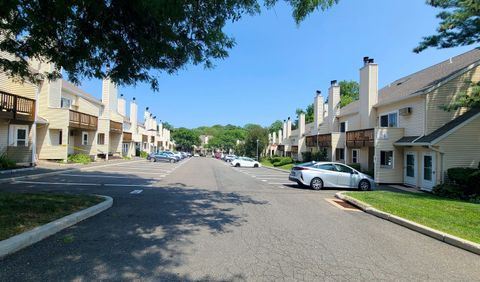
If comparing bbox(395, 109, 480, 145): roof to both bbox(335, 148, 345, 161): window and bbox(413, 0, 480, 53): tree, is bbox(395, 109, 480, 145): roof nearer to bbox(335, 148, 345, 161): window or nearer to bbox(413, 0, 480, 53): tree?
bbox(413, 0, 480, 53): tree

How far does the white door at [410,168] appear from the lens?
19.8 metres

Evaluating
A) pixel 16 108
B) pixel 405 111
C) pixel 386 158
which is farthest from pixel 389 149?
pixel 16 108

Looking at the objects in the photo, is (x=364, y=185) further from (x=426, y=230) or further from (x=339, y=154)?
(x=339, y=154)

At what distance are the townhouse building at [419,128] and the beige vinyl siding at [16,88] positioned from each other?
2307 cm

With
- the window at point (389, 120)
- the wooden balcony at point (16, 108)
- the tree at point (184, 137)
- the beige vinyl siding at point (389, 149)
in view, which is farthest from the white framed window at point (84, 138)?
the tree at point (184, 137)

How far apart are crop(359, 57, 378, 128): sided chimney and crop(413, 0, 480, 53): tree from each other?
769 cm

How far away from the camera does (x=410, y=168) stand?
20.5 meters

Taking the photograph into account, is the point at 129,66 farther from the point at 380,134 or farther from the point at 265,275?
the point at 380,134

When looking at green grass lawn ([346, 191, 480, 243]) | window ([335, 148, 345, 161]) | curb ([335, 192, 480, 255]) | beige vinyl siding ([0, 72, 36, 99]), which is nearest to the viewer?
curb ([335, 192, 480, 255])

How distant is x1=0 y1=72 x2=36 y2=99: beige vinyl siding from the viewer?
20.0m

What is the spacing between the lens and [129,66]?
7.92 meters

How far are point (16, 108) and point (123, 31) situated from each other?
53.4 ft

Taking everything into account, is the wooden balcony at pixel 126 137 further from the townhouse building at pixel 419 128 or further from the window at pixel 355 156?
the window at pixel 355 156

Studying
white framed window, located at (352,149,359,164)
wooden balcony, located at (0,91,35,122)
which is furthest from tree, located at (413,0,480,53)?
wooden balcony, located at (0,91,35,122)
